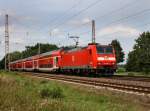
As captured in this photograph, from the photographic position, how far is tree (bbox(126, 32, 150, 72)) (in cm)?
7330

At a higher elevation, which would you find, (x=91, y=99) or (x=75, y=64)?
(x=75, y=64)

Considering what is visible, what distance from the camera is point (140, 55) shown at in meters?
81.4

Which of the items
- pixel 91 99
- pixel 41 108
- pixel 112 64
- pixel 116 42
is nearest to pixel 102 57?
pixel 112 64

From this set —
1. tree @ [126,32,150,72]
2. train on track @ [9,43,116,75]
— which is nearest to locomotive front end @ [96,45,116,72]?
train on track @ [9,43,116,75]

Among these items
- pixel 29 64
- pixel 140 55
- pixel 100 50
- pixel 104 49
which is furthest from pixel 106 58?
pixel 140 55

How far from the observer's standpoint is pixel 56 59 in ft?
161

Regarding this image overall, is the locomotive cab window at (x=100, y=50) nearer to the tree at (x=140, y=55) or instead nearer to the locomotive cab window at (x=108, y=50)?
the locomotive cab window at (x=108, y=50)

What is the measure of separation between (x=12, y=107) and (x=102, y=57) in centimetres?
2549

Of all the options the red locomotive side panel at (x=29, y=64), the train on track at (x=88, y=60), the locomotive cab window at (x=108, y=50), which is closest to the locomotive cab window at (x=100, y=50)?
the train on track at (x=88, y=60)

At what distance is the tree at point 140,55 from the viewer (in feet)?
240

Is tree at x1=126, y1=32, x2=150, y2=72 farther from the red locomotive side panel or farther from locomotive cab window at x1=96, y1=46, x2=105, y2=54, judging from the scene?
locomotive cab window at x1=96, y1=46, x2=105, y2=54

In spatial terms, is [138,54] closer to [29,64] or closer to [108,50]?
[29,64]

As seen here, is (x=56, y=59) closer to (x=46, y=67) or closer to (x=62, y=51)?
(x=62, y=51)

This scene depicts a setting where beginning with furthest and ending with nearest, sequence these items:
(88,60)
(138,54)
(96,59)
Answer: (138,54) < (88,60) < (96,59)
